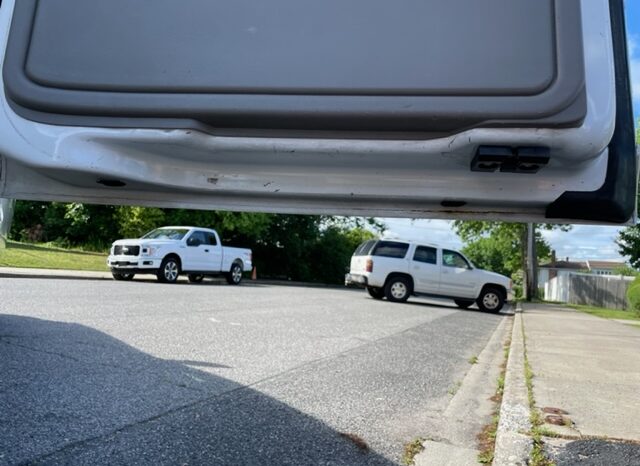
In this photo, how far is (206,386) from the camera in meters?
4.49

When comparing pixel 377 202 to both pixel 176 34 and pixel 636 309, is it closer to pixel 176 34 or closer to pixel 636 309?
pixel 176 34

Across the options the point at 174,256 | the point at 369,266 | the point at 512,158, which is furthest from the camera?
the point at 369,266

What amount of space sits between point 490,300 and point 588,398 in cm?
1289

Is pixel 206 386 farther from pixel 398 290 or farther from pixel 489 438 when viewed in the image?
pixel 398 290

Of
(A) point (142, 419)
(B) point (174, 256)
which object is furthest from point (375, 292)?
(A) point (142, 419)

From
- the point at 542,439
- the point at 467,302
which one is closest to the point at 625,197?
the point at 542,439

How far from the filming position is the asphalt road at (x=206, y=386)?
3.21 m

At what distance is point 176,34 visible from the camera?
1435 millimetres

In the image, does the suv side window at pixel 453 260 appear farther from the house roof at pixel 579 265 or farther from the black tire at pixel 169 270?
the house roof at pixel 579 265

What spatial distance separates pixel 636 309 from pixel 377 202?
2021 cm

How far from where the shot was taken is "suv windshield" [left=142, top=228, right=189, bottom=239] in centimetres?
1650

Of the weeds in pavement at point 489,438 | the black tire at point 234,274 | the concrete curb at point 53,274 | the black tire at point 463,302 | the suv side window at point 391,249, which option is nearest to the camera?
the weeds in pavement at point 489,438

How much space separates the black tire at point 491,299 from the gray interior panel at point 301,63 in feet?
54.2

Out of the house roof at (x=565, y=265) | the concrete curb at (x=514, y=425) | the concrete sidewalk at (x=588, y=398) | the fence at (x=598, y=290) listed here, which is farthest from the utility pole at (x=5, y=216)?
the house roof at (x=565, y=265)
